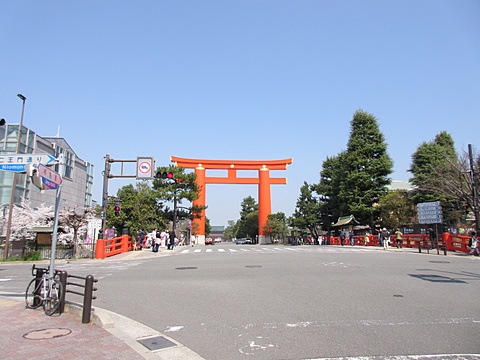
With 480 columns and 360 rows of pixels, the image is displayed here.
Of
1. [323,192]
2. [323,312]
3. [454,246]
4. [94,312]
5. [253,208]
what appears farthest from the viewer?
[253,208]

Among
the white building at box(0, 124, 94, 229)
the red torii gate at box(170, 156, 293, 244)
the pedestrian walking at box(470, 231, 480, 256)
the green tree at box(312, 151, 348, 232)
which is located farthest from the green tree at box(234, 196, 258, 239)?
the pedestrian walking at box(470, 231, 480, 256)

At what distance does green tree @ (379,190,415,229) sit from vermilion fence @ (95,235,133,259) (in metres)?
25.9

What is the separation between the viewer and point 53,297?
6.74 metres

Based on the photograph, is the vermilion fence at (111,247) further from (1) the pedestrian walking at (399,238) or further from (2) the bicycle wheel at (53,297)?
(1) the pedestrian walking at (399,238)

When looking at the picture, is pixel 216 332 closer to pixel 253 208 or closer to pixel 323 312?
pixel 323 312

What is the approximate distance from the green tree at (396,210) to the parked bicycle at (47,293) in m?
35.6

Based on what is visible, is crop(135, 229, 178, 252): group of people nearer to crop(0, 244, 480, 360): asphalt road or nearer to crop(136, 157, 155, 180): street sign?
crop(136, 157, 155, 180): street sign

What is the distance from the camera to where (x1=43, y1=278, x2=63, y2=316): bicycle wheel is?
663 centimetres

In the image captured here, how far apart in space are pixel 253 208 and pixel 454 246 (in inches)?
3012

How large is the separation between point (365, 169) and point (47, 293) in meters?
39.1

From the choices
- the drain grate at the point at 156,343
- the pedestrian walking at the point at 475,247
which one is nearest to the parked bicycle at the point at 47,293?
the drain grate at the point at 156,343

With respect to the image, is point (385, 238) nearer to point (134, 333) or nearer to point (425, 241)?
point (425, 241)

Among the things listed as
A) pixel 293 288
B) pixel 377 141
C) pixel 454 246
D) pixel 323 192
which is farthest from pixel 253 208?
pixel 293 288

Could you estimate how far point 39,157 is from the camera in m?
8.22
